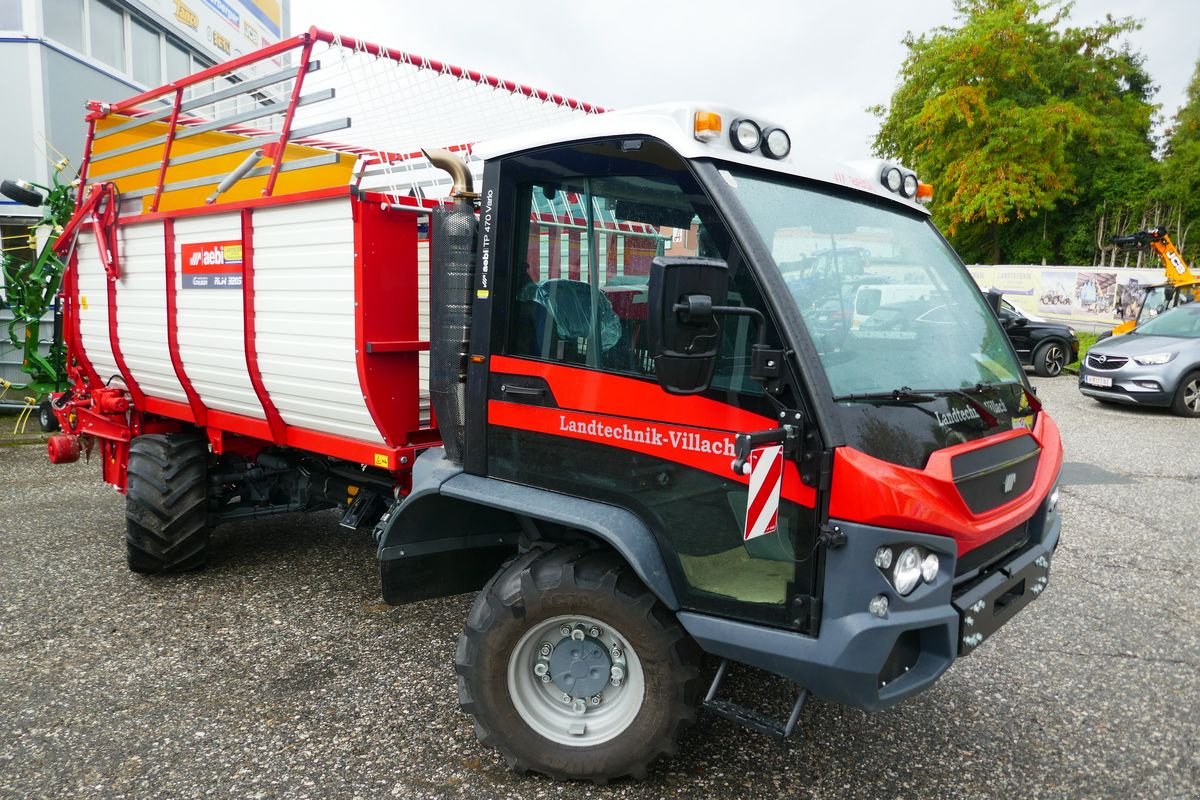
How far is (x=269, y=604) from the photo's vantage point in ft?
14.7

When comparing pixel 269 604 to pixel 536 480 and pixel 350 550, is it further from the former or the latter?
pixel 536 480

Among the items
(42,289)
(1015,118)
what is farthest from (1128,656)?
(1015,118)

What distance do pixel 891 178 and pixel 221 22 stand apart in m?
14.7

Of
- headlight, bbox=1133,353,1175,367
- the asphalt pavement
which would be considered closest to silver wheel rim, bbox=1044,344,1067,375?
headlight, bbox=1133,353,1175,367

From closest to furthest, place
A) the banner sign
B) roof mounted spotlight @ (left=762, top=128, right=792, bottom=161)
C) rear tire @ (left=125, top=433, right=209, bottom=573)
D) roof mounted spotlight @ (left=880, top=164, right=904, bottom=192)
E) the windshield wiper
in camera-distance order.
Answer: the windshield wiper
roof mounted spotlight @ (left=762, top=128, right=792, bottom=161)
roof mounted spotlight @ (left=880, top=164, right=904, bottom=192)
rear tire @ (left=125, top=433, right=209, bottom=573)
the banner sign

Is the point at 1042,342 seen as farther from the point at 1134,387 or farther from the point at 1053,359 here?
the point at 1134,387

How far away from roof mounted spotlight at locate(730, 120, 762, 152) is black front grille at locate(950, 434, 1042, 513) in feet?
3.79

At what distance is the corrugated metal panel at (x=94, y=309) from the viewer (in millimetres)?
4973

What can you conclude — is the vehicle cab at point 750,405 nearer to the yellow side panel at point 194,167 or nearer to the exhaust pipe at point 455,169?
the exhaust pipe at point 455,169

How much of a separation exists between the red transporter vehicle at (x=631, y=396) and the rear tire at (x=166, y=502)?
0.96m

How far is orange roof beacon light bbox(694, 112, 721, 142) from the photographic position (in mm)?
2457

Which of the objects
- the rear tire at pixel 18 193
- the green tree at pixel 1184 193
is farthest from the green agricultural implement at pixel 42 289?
the green tree at pixel 1184 193

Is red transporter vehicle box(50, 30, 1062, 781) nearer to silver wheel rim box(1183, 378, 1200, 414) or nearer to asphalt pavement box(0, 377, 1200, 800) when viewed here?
asphalt pavement box(0, 377, 1200, 800)

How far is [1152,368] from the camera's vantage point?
10859mm
